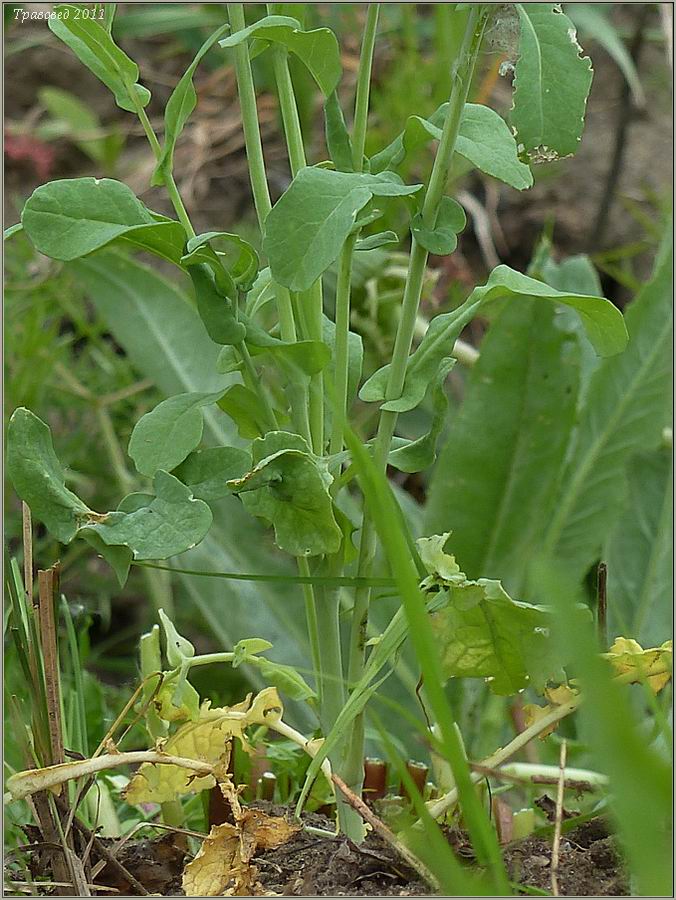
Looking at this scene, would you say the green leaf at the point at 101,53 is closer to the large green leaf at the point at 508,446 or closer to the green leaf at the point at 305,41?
the green leaf at the point at 305,41

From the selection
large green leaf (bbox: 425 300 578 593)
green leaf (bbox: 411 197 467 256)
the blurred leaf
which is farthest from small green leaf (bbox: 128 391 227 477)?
the blurred leaf

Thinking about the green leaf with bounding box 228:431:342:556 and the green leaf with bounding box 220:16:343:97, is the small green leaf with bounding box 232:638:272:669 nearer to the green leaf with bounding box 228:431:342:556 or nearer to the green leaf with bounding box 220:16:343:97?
the green leaf with bounding box 228:431:342:556

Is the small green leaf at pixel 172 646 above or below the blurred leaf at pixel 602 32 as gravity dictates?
below

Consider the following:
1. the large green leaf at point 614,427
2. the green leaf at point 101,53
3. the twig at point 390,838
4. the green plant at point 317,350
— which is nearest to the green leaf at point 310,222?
the green plant at point 317,350

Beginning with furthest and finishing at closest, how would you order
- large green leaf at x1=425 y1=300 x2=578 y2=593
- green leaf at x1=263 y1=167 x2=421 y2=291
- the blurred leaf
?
the blurred leaf
large green leaf at x1=425 y1=300 x2=578 y2=593
green leaf at x1=263 y1=167 x2=421 y2=291

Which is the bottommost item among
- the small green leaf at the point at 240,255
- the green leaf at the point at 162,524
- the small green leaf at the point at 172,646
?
the small green leaf at the point at 172,646

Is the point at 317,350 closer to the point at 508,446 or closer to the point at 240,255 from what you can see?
the point at 240,255

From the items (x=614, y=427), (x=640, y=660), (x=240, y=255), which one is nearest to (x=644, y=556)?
(x=614, y=427)
